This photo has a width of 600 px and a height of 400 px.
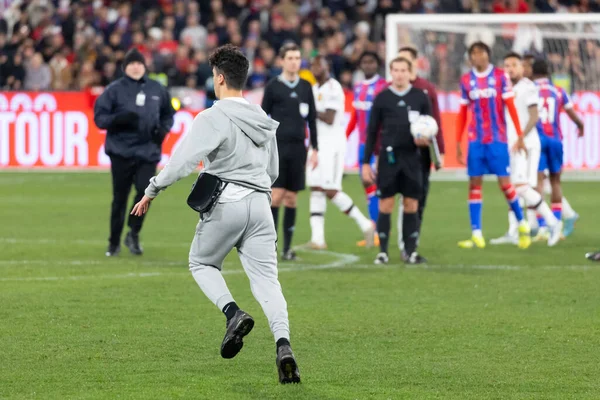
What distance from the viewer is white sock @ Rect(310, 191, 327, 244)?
47.0 ft

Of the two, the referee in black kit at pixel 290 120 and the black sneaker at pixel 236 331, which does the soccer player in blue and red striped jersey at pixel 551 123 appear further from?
the black sneaker at pixel 236 331

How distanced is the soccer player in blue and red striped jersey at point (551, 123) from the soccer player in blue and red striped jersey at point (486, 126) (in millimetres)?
1064

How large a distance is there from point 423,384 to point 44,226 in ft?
33.5

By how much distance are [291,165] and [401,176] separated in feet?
3.71

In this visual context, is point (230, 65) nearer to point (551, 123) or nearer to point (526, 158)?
point (526, 158)

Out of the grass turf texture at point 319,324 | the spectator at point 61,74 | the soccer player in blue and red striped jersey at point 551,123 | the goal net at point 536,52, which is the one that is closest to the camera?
the grass turf texture at point 319,324

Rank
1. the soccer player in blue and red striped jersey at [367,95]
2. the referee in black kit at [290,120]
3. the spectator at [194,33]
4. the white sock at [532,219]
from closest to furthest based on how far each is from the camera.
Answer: the referee in black kit at [290,120]
the soccer player in blue and red striped jersey at [367,95]
the white sock at [532,219]
the spectator at [194,33]

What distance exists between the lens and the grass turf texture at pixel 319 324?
6.91 m

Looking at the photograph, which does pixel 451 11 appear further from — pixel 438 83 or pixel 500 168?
pixel 500 168

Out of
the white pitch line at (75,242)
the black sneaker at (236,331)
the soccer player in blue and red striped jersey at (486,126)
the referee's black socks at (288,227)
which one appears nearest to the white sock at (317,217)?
the referee's black socks at (288,227)

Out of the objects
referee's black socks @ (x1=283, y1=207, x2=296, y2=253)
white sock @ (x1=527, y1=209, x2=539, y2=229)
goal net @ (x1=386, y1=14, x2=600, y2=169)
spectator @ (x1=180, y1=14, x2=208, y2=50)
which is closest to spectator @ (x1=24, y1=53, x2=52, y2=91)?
spectator @ (x1=180, y1=14, x2=208, y2=50)

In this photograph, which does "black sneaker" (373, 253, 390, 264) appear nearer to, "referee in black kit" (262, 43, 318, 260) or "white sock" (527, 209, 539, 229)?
"referee in black kit" (262, 43, 318, 260)

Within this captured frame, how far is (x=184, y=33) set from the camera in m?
28.1

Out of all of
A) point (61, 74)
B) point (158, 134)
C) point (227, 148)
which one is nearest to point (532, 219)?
point (158, 134)
